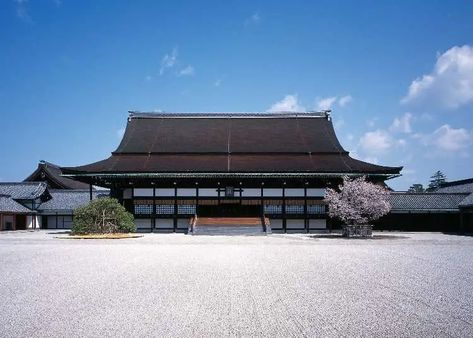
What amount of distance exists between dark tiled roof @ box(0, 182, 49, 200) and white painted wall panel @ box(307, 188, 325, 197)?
28.2 metres

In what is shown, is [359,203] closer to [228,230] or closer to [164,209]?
[228,230]

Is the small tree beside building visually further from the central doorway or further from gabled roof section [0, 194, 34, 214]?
gabled roof section [0, 194, 34, 214]

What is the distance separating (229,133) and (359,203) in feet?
48.9

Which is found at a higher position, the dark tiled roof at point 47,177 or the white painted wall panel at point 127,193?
the dark tiled roof at point 47,177

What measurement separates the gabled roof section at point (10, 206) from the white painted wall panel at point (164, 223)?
54.8ft

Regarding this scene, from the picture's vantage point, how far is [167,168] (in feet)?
101

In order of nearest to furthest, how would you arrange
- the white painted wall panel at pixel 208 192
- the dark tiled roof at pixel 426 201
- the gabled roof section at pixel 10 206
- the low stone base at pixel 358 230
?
the low stone base at pixel 358 230 < the white painted wall panel at pixel 208 192 < the dark tiled roof at pixel 426 201 < the gabled roof section at pixel 10 206

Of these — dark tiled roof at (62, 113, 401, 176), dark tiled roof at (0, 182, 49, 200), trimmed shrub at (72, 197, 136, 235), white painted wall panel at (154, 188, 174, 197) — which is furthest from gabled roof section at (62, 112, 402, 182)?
dark tiled roof at (0, 182, 49, 200)

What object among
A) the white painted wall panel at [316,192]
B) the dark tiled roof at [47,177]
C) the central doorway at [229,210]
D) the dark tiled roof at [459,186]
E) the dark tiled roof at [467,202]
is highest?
the dark tiled roof at [47,177]

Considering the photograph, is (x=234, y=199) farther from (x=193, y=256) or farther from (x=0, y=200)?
(x=0, y=200)

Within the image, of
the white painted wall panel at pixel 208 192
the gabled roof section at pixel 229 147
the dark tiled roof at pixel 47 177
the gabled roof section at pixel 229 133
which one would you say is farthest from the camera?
the dark tiled roof at pixel 47 177

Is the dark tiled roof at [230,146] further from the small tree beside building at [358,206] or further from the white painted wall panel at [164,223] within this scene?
the white painted wall panel at [164,223]

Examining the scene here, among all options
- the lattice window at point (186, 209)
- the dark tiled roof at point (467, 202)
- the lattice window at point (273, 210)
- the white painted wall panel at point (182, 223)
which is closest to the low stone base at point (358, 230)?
the lattice window at point (273, 210)

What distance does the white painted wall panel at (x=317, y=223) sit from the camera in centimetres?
3145
